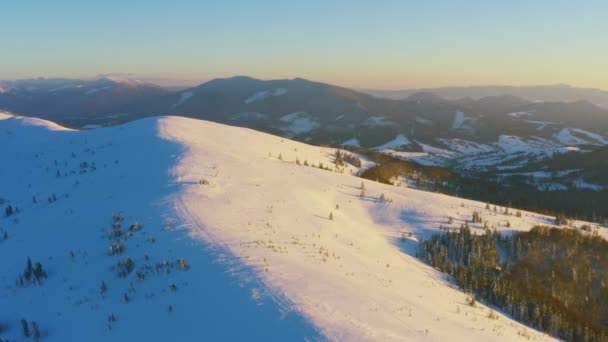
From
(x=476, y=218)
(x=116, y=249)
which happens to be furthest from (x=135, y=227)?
(x=476, y=218)

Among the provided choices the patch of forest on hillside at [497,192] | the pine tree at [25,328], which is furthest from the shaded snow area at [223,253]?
the patch of forest on hillside at [497,192]

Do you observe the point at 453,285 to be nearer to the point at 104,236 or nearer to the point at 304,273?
the point at 304,273

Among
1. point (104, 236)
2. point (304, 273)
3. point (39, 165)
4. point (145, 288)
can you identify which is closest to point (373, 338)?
point (304, 273)

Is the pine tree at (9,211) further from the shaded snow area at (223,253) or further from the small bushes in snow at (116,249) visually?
the small bushes in snow at (116,249)

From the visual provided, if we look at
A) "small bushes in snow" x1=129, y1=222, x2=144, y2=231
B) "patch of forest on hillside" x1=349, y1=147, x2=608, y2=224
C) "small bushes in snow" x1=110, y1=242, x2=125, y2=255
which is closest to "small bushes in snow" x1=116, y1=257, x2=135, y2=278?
"small bushes in snow" x1=110, y1=242, x2=125, y2=255

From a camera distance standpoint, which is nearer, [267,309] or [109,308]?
[267,309]
